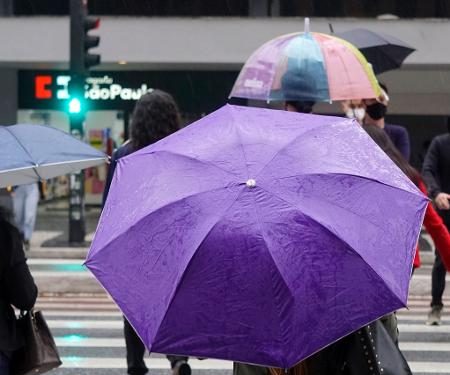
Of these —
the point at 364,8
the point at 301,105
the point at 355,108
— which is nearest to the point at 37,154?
the point at 301,105

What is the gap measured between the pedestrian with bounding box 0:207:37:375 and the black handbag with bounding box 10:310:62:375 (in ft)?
0.17

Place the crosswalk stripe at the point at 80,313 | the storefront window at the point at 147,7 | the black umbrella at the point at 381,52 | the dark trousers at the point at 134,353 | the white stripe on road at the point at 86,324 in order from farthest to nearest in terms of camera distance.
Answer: the storefront window at the point at 147,7, the crosswalk stripe at the point at 80,313, the white stripe on road at the point at 86,324, the black umbrella at the point at 381,52, the dark trousers at the point at 134,353

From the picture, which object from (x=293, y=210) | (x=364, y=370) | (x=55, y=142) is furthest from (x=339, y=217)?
(x=55, y=142)

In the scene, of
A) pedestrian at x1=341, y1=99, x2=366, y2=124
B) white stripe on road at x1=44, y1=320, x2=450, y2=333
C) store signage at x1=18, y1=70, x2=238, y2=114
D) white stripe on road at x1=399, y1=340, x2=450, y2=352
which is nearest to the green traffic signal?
white stripe on road at x1=44, y1=320, x2=450, y2=333

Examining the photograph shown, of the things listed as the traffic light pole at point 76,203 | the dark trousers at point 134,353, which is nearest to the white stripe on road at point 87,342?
the dark trousers at point 134,353

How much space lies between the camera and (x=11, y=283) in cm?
407

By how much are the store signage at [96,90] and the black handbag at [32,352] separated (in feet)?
59.2

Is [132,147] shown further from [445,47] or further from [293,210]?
[445,47]

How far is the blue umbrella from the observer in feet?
13.3

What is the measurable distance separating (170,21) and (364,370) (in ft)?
61.6

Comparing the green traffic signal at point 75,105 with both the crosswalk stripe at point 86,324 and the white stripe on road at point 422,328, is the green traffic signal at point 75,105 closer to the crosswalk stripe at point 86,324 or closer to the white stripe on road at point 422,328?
the crosswalk stripe at point 86,324

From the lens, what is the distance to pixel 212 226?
251cm

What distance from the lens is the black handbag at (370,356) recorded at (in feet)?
9.65

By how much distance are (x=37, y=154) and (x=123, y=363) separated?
4048 millimetres
